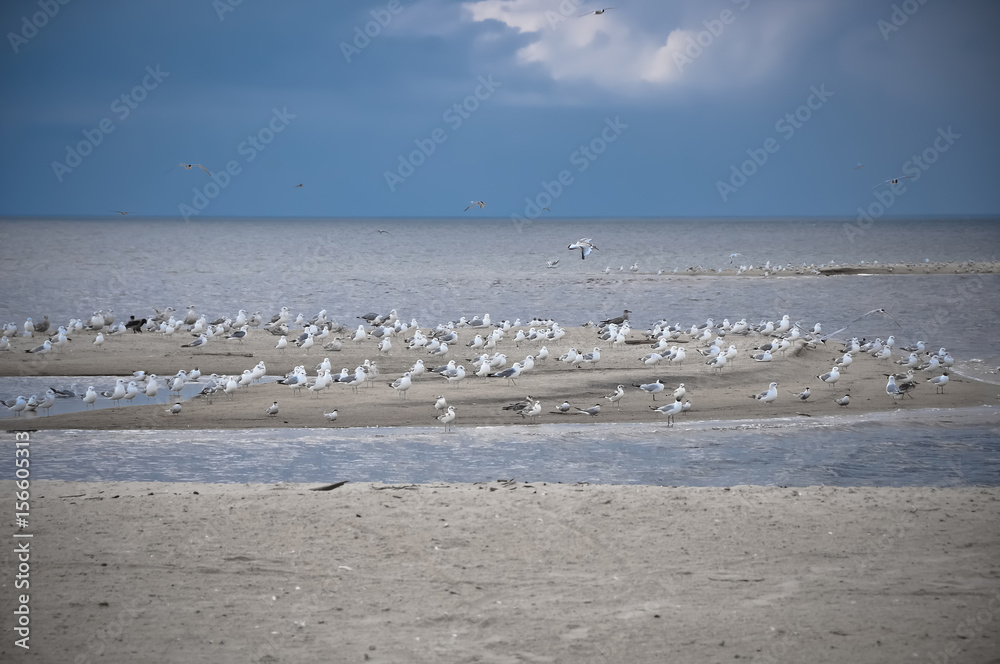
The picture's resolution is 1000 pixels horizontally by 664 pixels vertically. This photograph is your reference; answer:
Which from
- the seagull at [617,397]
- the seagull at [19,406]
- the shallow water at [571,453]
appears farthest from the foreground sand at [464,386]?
the shallow water at [571,453]

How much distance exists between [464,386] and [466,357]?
12.2ft

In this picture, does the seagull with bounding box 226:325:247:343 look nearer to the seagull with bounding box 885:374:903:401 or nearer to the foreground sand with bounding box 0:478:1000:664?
the foreground sand with bounding box 0:478:1000:664

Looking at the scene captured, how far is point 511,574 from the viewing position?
24.9 ft

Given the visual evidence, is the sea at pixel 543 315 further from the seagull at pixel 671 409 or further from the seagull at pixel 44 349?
the seagull at pixel 44 349

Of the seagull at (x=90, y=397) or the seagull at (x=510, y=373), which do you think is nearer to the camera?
the seagull at (x=90, y=397)

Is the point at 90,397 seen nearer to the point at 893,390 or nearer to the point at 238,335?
the point at 238,335

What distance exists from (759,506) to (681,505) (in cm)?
77

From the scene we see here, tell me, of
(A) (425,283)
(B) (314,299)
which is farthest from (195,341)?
(A) (425,283)

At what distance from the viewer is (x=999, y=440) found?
14.0 m

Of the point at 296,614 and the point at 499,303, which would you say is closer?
the point at 296,614

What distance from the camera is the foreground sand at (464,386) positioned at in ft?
51.9

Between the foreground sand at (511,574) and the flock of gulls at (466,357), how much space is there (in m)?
6.05

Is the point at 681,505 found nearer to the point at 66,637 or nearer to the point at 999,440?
the point at 66,637

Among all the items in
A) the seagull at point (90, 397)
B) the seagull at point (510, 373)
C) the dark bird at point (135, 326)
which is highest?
the dark bird at point (135, 326)
